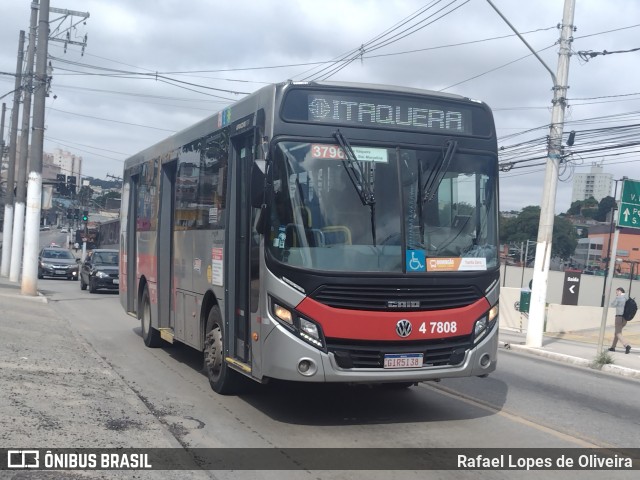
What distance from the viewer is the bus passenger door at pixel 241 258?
788 cm

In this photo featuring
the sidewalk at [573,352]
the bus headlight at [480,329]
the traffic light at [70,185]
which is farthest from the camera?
the traffic light at [70,185]

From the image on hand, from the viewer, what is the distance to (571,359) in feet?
53.3

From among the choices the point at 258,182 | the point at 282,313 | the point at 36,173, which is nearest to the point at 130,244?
the point at 258,182

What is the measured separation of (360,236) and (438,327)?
49.6 inches

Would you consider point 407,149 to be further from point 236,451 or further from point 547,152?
point 547,152

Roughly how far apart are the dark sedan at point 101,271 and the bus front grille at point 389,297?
816 inches

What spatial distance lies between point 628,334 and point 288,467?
2402cm

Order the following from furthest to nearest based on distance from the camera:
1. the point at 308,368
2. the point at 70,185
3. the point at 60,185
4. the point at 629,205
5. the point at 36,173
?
1. the point at 70,185
2. the point at 60,185
3. the point at 36,173
4. the point at 629,205
5. the point at 308,368

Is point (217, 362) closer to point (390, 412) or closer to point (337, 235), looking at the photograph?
point (390, 412)

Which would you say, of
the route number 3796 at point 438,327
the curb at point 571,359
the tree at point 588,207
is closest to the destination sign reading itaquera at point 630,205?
the curb at point 571,359

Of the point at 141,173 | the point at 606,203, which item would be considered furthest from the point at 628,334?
the point at 606,203

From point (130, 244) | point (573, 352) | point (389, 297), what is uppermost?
point (130, 244)

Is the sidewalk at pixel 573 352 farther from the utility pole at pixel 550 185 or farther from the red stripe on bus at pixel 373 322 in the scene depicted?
the red stripe on bus at pixel 373 322

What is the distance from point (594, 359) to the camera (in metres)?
15.6
